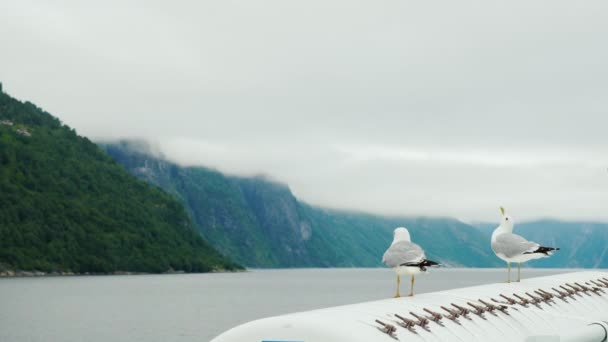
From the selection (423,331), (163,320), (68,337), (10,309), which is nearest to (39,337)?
(68,337)

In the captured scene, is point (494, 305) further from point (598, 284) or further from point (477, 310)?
point (598, 284)

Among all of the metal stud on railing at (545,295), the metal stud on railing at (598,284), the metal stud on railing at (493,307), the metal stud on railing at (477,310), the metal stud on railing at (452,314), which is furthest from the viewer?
the metal stud on railing at (598,284)

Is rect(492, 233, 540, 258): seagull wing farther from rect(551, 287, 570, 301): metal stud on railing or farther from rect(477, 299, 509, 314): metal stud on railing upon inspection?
rect(477, 299, 509, 314): metal stud on railing

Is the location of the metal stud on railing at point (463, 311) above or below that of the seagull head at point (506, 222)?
below

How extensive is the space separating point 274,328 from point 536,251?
1215 cm

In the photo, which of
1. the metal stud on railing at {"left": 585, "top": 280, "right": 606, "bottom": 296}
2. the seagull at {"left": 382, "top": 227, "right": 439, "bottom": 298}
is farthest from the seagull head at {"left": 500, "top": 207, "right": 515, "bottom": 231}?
the seagull at {"left": 382, "top": 227, "right": 439, "bottom": 298}

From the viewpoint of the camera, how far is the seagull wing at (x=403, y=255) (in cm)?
1917

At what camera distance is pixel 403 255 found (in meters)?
19.2

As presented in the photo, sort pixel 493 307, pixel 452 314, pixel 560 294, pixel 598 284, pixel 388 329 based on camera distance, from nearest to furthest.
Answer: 1. pixel 388 329
2. pixel 452 314
3. pixel 493 307
4. pixel 560 294
5. pixel 598 284

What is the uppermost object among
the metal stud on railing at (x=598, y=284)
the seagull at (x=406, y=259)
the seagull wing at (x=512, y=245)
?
the seagull wing at (x=512, y=245)

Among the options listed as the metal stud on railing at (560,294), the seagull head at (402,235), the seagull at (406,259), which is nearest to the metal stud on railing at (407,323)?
the seagull at (406,259)

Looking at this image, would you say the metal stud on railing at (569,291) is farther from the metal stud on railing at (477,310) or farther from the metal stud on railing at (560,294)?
the metal stud on railing at (477,310)

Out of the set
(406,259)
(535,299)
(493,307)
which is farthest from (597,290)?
(406,259)

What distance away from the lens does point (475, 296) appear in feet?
66.8
